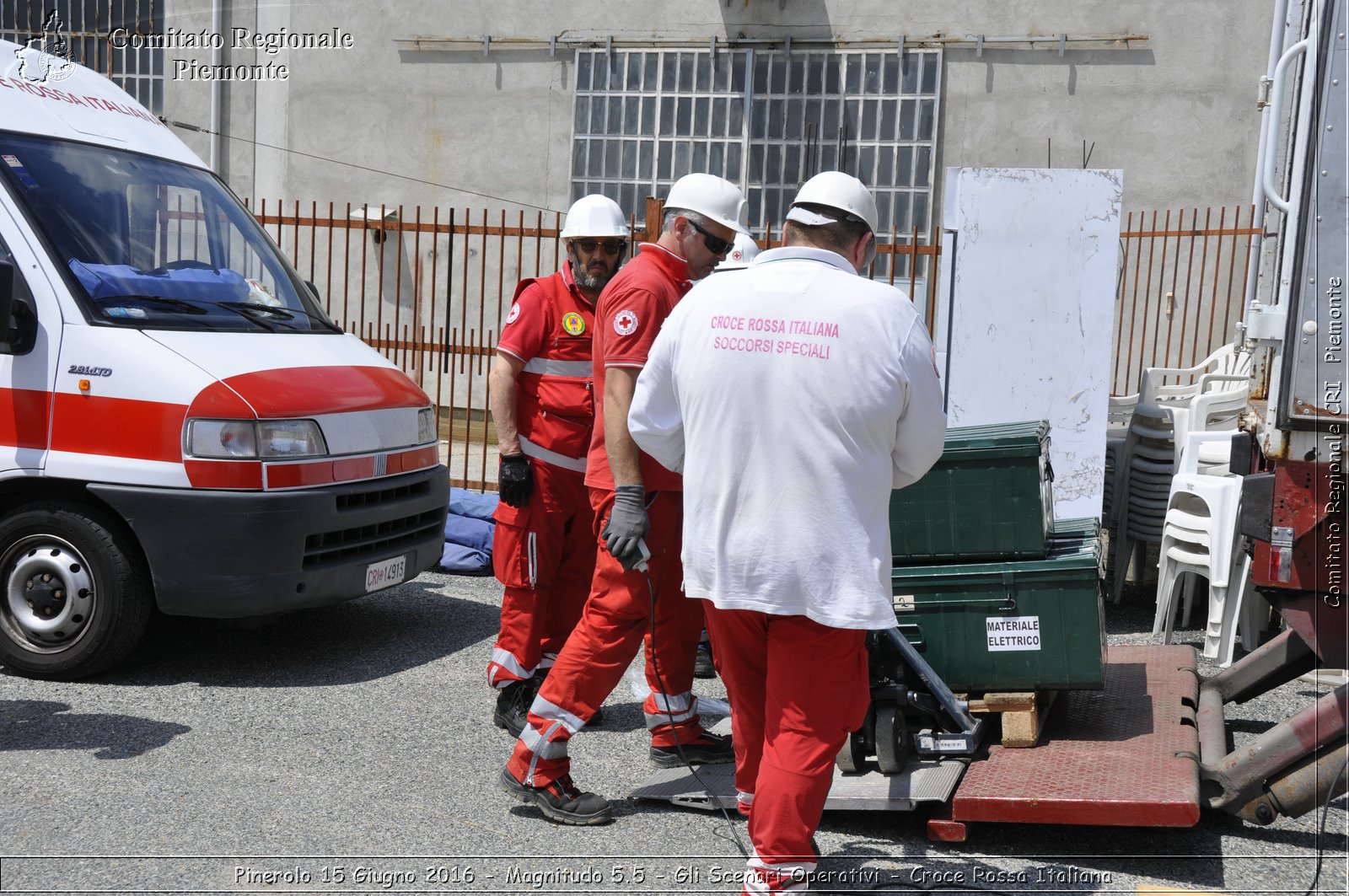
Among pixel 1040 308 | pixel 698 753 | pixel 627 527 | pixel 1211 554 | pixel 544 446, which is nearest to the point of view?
pixel 627 527

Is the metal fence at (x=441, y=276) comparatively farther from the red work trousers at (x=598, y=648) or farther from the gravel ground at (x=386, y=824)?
the red work trousers at (x=598, y=648)

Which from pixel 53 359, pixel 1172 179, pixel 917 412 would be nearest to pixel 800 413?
pixel 917 412

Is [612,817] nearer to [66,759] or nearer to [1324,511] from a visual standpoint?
[66,759]

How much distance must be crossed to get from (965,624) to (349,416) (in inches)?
113

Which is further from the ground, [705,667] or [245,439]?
[245,439]

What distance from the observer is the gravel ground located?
3797mm

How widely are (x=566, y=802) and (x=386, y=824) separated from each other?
0.58 meters

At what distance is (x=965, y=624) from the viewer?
4.73m

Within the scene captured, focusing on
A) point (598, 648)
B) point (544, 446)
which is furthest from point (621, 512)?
point (544, 446)

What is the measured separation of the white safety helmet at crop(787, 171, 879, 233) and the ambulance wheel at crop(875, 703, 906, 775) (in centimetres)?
174

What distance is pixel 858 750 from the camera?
14.3 ft

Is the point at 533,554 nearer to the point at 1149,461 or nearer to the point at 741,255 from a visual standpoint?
the point at 741,255

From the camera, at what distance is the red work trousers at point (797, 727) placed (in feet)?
10.8

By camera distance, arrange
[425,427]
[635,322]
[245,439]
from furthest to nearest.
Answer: [425,427] → [245,439] → [635,322]
